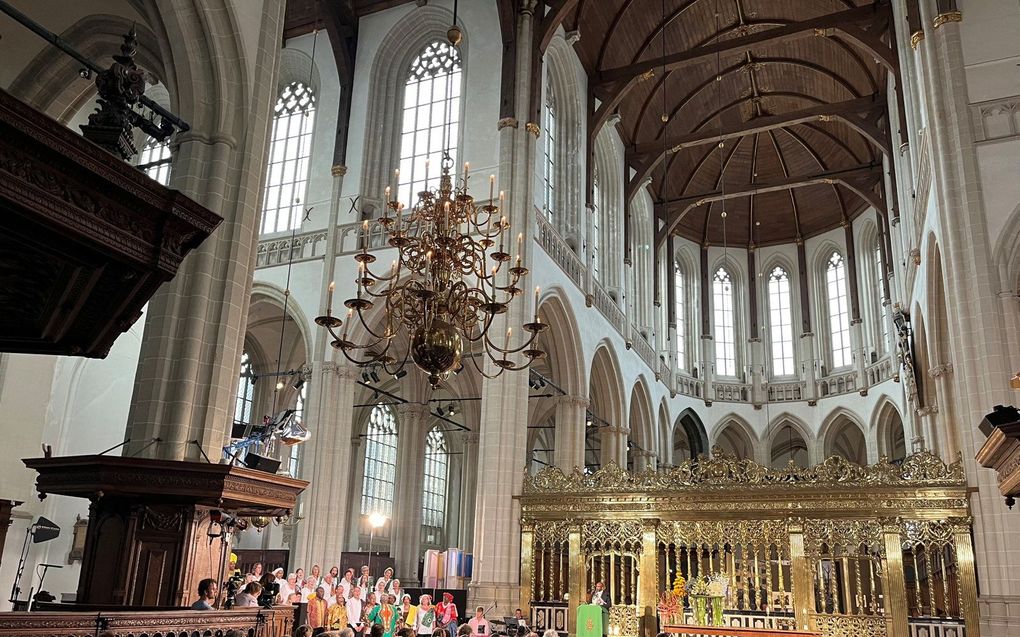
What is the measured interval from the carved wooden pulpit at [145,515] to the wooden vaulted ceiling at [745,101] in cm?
1249

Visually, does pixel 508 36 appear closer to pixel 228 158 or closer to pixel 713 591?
pixel 228 158

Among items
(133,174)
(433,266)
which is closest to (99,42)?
(433,266)

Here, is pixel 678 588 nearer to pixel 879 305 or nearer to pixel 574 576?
pixel 574 576

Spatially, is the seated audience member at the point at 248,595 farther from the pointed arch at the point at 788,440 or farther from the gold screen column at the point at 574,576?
the pointed arch at the point at 788,440

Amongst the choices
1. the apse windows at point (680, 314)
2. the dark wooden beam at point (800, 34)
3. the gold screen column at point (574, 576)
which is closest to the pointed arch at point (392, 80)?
the dark wooden beam at point (800, 34)

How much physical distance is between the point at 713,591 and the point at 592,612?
2.65 m

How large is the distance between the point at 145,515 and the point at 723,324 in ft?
79.4

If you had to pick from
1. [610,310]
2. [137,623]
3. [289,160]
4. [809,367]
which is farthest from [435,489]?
[137,623]

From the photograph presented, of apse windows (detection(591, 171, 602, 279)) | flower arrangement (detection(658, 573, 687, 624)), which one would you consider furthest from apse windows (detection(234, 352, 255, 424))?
flower arrangement (detection(658, 573, 687, 624))

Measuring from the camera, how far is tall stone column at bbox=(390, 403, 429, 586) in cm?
1928

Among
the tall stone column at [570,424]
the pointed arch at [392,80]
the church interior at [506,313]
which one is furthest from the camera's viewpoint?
the tall stone column at [570,424]

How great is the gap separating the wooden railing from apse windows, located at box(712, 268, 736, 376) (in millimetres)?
23324

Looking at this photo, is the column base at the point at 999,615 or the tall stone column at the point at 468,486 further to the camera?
the tall stone column at the point at 468,486

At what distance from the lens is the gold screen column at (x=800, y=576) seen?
36.6 ft
